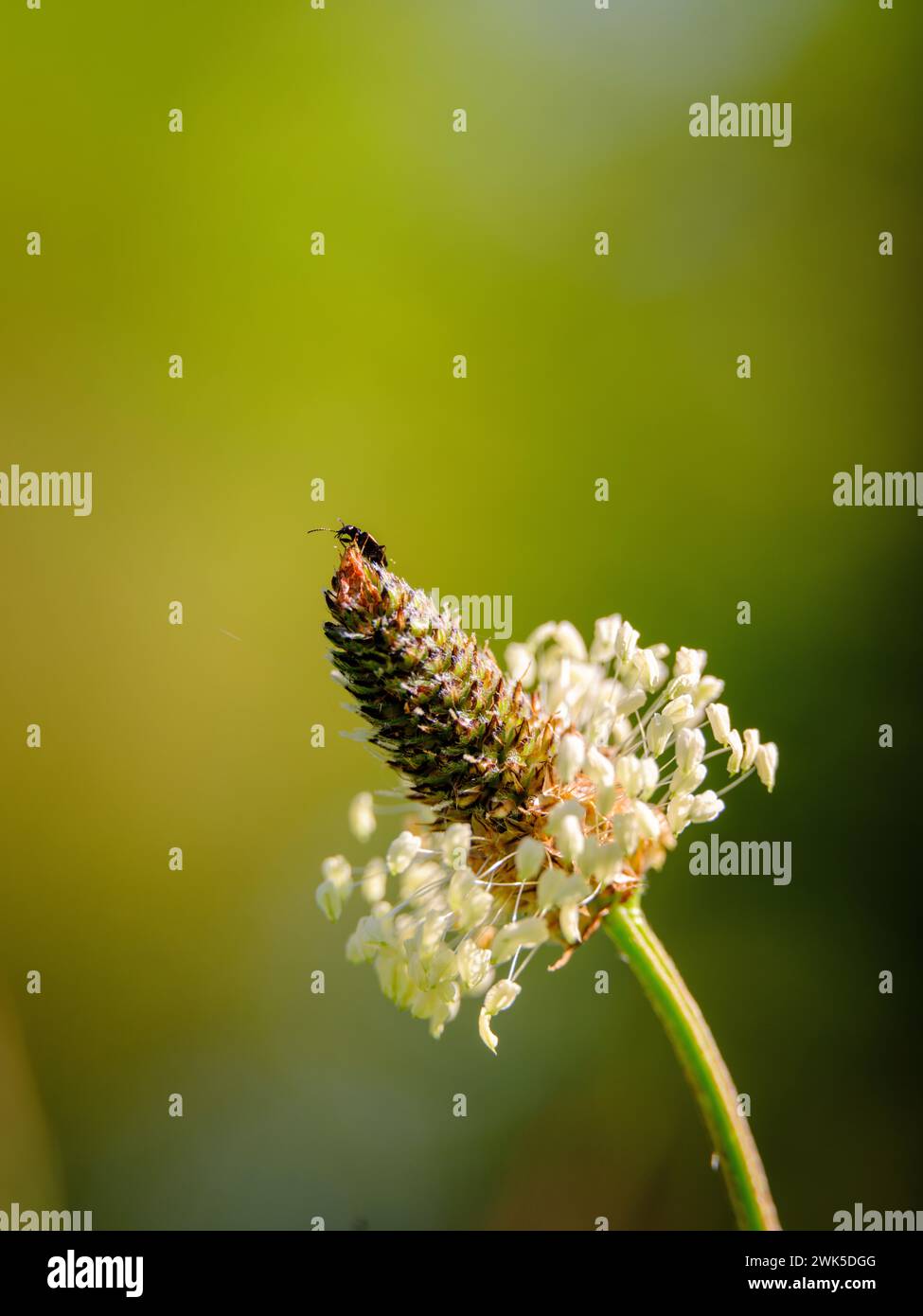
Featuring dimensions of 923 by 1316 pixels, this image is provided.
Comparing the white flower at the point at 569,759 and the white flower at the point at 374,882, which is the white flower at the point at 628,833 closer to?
the white flower at the point at 569,759

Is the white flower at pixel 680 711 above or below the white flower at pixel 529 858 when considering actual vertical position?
above

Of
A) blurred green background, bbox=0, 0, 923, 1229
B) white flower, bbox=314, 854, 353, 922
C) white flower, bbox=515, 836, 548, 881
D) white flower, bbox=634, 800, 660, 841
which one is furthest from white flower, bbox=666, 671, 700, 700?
blurred green background, bbox=0, 0, 923, 1229

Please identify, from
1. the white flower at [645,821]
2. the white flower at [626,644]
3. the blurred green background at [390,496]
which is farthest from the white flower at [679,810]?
the blurred green background at [390,496]

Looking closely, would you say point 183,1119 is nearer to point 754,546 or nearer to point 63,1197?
point 63,1197

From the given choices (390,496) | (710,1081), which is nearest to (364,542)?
(710,1081)

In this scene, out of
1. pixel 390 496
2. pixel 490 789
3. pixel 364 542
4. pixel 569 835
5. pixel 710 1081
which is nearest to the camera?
pixel 710 1081

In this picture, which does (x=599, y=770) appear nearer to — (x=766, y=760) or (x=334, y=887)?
(x=766, y=760)

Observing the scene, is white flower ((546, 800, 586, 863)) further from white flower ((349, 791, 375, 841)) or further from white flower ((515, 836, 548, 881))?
white flower ((349, 791, 375, 841))
